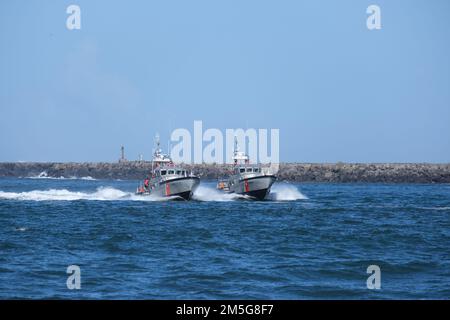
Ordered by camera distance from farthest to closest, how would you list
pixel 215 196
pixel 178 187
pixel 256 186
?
pixel 215 196
pixel 256 186
pixel 178 187

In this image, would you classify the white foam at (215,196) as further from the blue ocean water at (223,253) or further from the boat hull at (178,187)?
the blue ocean water at (223,253)

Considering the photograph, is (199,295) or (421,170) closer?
(199,295)

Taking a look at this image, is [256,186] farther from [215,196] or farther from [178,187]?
[215,196]

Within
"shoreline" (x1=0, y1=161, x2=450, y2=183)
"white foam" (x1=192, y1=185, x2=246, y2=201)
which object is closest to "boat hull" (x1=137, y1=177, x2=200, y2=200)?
"white foam" (x1=192, y1=185, x2=246, y2=201)

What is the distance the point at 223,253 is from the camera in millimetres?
30406

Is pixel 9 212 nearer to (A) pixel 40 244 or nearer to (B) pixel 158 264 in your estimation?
(A) pixel 40 244

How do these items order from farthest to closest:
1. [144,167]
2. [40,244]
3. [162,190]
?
[144,167], [162,190], [40,244]

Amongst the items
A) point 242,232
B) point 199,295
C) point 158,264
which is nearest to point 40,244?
point 158,264

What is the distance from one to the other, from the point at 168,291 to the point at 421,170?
13869 cm

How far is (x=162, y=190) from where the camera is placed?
62.0m

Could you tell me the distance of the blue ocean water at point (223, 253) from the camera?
22.8m

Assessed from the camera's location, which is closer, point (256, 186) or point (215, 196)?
point (256, 186)

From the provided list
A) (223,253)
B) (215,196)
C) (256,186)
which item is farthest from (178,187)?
(223,253)
